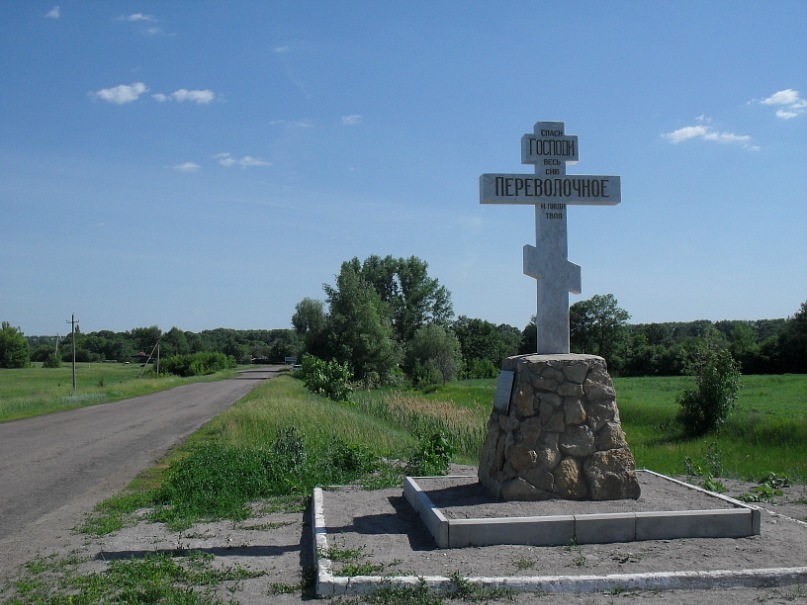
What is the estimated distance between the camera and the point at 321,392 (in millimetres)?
28672

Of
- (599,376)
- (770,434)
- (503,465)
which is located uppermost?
(599,376)

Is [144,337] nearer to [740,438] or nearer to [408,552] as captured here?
[740,438]

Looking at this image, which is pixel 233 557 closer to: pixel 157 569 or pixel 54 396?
pixel 157 569

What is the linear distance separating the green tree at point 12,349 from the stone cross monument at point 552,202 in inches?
3687

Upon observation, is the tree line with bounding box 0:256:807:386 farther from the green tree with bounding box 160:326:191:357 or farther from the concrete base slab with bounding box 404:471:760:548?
the concrete base slab with bounding box 404:471:760:548

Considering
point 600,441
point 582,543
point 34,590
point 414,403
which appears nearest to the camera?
point 34,590

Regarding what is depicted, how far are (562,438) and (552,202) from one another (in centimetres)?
270

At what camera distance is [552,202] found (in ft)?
27.2

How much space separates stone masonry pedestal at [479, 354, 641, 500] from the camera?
7301mm

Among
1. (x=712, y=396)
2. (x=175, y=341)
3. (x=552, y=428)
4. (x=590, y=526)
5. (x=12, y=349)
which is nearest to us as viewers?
(x=590, y=526)

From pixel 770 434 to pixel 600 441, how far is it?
48.1 feet

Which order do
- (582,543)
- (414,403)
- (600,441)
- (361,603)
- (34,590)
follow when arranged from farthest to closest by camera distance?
(414,403) → (600,441) → (582,543) → (34,590) → (361,603)

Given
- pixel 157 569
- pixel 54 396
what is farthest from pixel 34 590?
pixel 54 396

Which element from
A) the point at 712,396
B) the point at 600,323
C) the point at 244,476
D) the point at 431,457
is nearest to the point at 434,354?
the point at 600,323
